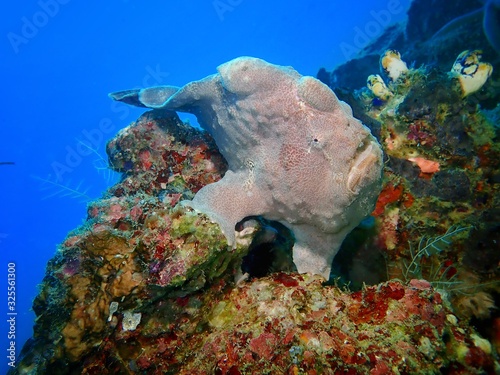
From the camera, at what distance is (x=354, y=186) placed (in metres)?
2.69

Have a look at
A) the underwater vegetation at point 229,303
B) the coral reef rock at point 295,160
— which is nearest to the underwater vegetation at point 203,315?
the underwater vegetation at point 229,303

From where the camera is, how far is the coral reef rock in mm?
2715

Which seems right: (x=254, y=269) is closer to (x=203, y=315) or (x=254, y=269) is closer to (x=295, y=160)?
(x=203, y=315)

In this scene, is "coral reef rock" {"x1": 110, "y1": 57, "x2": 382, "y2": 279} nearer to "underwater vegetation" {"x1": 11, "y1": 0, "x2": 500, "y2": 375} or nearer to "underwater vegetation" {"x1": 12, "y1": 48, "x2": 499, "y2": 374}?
"underwater vegetation" {"x1": 11, "y1": 0, "x2": 500, "y2": 375}

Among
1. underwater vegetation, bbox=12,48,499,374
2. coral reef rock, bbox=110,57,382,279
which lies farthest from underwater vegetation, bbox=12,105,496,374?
coral reef rock, bbox=110,57,382,279

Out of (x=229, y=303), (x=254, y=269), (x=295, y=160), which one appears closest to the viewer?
(x=295, y=160)

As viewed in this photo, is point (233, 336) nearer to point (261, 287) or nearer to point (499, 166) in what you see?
point (261, 287)

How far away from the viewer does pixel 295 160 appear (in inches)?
109

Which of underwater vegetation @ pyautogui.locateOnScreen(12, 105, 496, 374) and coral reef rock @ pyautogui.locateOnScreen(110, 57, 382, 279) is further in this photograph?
coral reef rock @ pyautogui.locateOnScreen(110, 57, 382, 279)

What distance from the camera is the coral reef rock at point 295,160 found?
2.71 meters

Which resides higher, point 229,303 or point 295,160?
point 295,160

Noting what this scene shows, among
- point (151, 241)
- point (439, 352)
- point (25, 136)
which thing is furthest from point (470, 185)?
point (25, 136)

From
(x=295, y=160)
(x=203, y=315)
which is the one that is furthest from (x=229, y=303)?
(x=295, y=160)

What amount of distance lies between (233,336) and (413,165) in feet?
12.0
